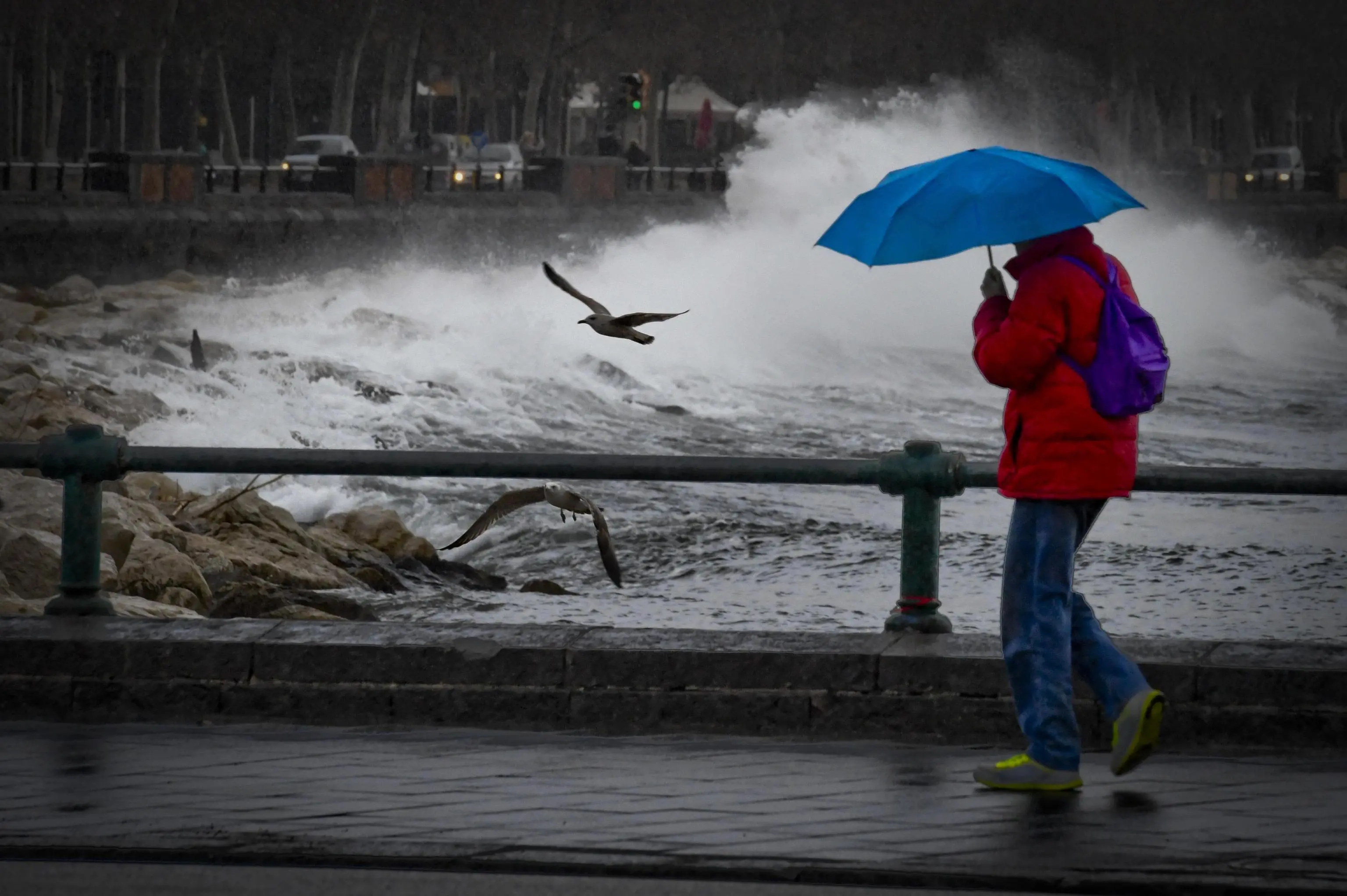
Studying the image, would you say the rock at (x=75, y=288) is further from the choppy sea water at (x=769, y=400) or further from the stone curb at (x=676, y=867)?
the stone curb at (x=676, y=867)

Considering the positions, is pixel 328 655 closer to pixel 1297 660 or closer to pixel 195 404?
pixel 1297 660

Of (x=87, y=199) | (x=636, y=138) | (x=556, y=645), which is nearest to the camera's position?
(x=556, y=645)

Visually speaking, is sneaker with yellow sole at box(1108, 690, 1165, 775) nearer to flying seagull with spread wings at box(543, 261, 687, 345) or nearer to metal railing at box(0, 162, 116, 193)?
flying seagull with spread wings at box(543, 261, 687, 345)

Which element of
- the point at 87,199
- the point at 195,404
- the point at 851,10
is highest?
the point at 851,10

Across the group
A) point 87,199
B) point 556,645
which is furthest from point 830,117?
point 556,645

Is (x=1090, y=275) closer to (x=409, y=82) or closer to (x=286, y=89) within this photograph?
(x=286, y=89)

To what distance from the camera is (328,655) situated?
6.41 meters

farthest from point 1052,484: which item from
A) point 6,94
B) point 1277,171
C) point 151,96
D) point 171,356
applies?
point 1277,171

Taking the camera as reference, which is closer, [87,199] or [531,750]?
[531,750]

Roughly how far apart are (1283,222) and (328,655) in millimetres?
63426

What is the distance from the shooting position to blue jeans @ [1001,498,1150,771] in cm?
538

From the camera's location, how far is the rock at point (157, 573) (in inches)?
468

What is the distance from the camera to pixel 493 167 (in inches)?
2073

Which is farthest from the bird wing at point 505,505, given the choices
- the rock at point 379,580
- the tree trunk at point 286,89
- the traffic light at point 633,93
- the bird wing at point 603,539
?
the tree trunk at point 286,89
